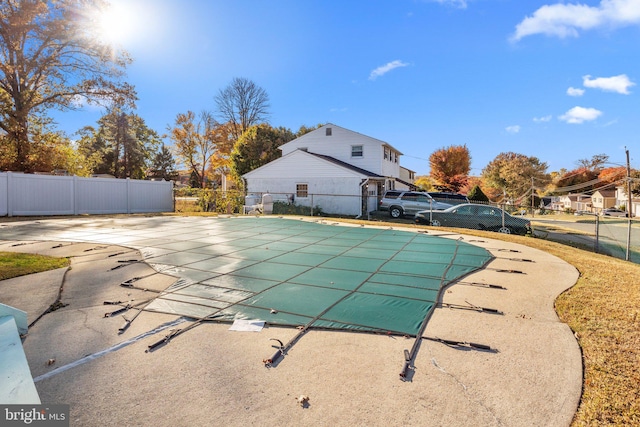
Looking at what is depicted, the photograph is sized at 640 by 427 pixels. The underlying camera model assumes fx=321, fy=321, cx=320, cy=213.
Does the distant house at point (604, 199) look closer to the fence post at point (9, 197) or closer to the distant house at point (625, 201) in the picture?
the distant house at point (625, 201)

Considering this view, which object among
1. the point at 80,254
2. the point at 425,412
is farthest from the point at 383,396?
the point at 80,254

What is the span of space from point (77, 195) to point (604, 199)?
68.8 metres

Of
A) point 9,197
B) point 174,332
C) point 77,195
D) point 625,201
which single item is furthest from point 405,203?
point 625,201

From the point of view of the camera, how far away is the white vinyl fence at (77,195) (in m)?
14.3

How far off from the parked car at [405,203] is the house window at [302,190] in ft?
17.3

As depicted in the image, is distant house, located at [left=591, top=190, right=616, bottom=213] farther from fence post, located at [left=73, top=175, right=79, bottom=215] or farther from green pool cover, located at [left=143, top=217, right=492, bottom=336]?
fence post, located at [left=73, top=175, right=79, bottom=215]

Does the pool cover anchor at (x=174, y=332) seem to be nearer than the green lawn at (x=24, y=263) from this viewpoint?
Yes

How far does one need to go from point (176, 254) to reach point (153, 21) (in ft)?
32.5

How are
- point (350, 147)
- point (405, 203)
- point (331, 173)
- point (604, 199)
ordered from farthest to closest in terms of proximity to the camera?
point (604, 199), point (350, 147), point (331, 173), point (405, 203)

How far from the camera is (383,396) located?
2328mm

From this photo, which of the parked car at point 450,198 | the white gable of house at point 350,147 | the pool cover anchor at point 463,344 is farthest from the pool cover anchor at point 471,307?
the white gable of house at point 350,147

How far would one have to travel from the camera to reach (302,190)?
22.0 meters

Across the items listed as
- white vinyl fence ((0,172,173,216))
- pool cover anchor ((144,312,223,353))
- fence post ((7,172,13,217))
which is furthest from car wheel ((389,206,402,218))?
fence post ((7,172,13,217))
